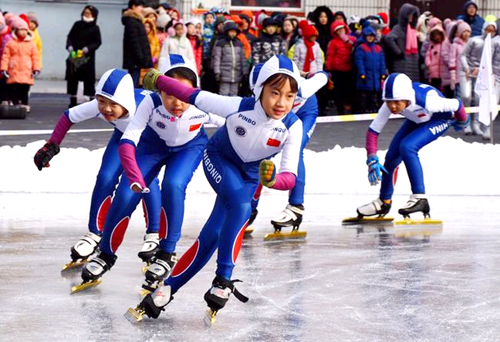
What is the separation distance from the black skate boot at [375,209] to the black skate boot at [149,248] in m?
3.15

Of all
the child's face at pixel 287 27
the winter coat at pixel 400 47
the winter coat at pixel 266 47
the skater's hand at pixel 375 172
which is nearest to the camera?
the skater's hand at pixel 375 172

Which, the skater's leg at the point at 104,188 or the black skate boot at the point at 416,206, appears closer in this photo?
the skater's leg at the point at 104,188

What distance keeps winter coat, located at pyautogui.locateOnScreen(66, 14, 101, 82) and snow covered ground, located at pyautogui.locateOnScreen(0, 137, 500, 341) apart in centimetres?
729

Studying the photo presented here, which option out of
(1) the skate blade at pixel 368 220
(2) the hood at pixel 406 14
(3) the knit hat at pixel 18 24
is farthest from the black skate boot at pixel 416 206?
(3) the knit hat at pixel 18 24

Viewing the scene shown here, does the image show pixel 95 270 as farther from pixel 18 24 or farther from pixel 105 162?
pixel 18 24

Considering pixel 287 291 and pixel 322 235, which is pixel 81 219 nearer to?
pixel 322 235

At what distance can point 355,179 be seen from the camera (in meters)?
13.5

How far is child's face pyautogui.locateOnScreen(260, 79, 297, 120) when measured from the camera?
253 inches

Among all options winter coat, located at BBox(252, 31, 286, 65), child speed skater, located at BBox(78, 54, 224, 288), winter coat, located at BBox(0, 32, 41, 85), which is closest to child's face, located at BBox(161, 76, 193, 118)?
child speed skater, located at BBox(78, 54, 224, 288)

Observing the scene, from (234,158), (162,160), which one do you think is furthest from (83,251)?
(234,158)

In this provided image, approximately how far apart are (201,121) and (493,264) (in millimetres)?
2464

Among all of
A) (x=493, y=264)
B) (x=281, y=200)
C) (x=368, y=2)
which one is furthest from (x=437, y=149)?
(x=368, y=2)

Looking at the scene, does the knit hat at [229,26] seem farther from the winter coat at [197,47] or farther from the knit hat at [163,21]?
the knit hat at [163,21]

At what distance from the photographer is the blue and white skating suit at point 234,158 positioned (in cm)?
648
